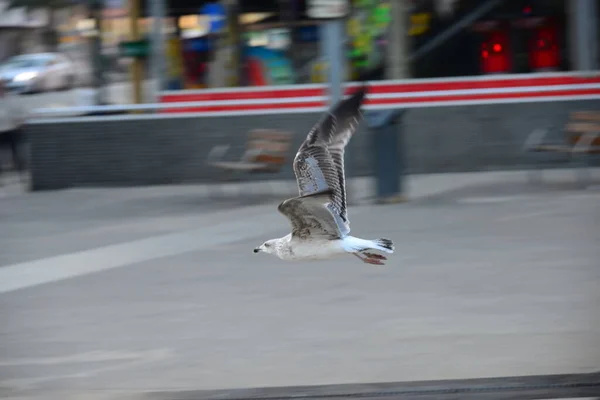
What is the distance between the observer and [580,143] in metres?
16.4

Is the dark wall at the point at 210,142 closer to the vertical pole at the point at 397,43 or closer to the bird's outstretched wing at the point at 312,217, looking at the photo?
the vertical pole at the point at 397,43

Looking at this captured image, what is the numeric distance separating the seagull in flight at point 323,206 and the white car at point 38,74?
27.2 meters

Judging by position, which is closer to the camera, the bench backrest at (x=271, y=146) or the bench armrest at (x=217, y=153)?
the bench backrest at (x=271, y=146)

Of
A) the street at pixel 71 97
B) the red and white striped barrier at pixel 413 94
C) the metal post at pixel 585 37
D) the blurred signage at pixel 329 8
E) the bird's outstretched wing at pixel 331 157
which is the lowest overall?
the street at pixel 71 97

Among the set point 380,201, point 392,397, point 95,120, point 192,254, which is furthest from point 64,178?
point 392,397

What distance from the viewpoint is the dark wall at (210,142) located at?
1792 centimetres

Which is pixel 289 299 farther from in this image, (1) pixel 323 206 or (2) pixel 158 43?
(2) pixel 158 43

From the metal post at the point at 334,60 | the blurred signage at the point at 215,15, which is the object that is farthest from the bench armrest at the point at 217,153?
the blurred signage at the point at 215,15

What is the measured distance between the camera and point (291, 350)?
8000mm

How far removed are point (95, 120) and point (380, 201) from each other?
553 cm

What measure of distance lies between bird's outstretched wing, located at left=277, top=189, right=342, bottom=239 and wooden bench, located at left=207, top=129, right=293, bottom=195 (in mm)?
8750

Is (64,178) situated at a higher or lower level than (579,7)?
lower

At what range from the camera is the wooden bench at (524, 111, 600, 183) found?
16.4 metres

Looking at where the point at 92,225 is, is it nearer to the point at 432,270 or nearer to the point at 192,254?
the point at 192,254
